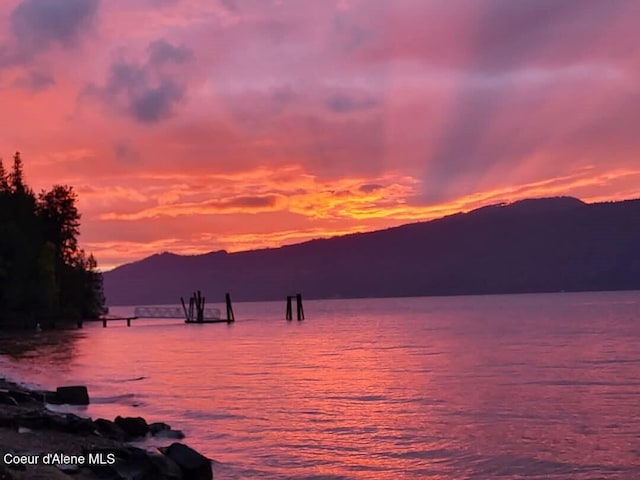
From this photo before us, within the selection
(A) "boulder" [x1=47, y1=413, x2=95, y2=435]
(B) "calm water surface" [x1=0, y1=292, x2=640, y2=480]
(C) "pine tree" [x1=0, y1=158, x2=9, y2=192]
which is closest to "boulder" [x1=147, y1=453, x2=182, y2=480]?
(B) "calm water surface" [x1=0, y1=292, x2=640, y2=480]

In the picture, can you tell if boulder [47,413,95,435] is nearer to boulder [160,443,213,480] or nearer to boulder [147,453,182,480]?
boulder [160,443,213,480]

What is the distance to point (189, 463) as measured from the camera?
15.5 m

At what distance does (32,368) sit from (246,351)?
17.1 meters

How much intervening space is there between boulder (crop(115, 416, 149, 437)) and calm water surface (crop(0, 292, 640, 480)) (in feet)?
5.19

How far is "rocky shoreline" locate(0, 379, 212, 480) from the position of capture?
44.2ft

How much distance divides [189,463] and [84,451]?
7.07 feet

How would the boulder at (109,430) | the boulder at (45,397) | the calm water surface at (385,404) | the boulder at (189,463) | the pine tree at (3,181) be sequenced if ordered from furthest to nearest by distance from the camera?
the pine tree at (3,181), the boulder at (45,397), the boulder at (109,430), the calm water surface at (385,404), the boulder at (189,463)

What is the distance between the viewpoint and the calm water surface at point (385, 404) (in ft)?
60.3

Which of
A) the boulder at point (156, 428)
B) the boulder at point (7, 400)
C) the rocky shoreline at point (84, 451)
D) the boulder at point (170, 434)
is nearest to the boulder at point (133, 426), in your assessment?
the rocky shoreline at point (84, 451)

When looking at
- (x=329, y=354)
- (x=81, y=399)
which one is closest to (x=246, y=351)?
(x=329, y=354)

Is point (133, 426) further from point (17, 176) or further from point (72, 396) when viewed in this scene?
point (17, 176)

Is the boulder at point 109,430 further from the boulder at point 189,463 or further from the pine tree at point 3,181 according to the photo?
the pine tree at point 3,181

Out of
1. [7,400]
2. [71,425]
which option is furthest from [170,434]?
[7,400]

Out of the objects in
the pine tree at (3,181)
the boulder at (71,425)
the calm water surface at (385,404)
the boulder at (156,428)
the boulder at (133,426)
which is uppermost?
the pine tree at (3,181)
